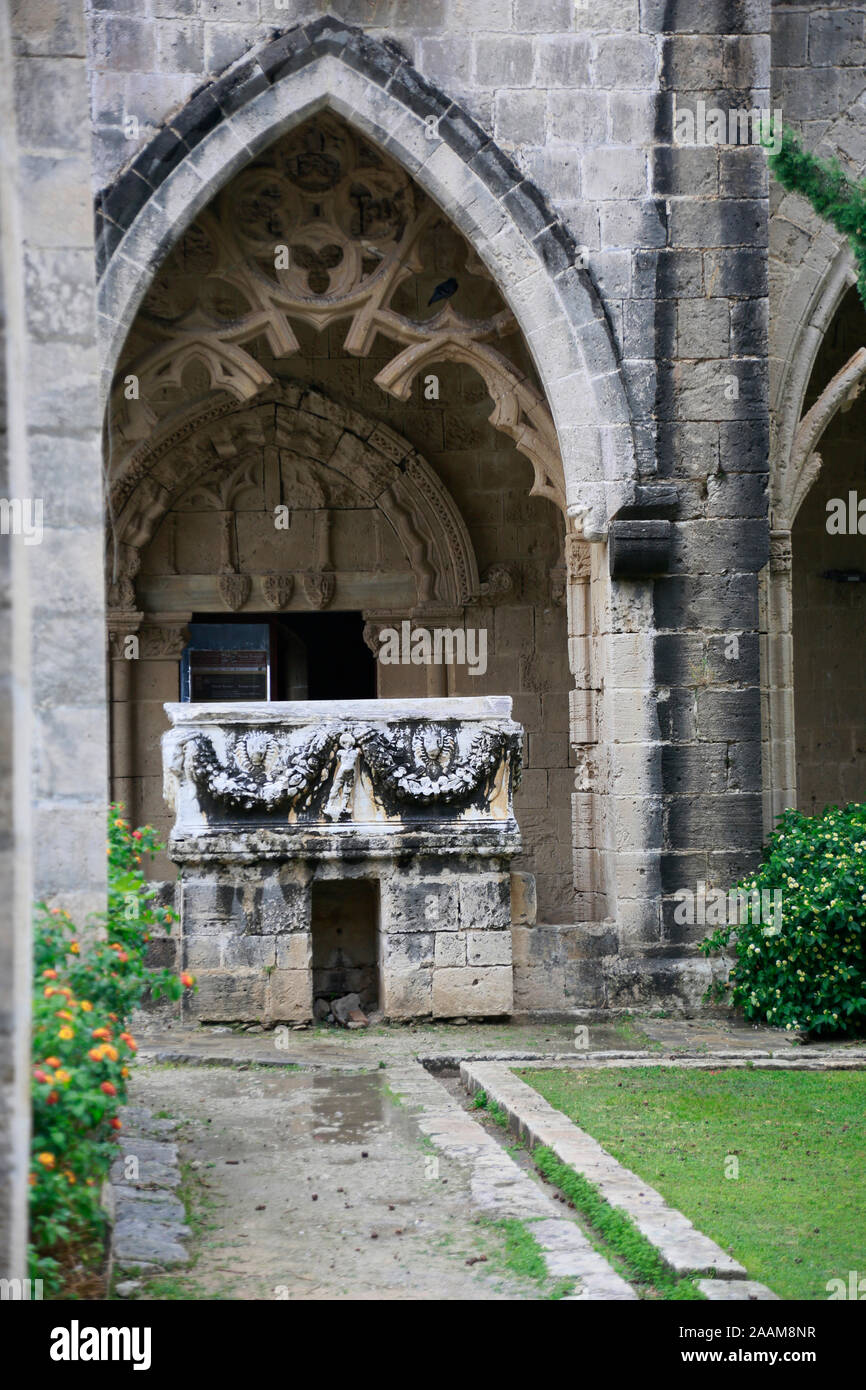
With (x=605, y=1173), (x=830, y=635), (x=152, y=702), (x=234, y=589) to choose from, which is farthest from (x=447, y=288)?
(x=605, y=1173)

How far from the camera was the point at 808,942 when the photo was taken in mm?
7418

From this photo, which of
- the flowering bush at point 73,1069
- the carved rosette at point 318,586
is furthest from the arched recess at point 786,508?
the flowering bush at point 73,1069

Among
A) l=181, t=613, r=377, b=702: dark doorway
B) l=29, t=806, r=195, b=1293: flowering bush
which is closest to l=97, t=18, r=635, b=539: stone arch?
l=181, t=613, r=377, b=702: dark doorway

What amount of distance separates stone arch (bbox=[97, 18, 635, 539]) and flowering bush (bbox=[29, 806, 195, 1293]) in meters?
4.62

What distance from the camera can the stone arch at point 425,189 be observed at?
779 cm

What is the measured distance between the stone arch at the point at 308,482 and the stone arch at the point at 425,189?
117 inches

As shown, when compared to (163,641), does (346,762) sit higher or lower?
lower

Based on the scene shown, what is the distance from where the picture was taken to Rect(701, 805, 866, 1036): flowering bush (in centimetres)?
738

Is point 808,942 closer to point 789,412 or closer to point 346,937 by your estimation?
point 346,937

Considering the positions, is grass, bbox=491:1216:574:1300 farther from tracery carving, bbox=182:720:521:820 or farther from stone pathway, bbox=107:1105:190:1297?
tracery carving, bbox=182:720:521:820

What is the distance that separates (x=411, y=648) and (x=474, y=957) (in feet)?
13.4

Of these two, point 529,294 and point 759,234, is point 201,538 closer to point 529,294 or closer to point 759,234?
point 529,294

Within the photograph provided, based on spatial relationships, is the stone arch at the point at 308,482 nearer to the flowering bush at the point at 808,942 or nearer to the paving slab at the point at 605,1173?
the flowering bush at the point at 808,942

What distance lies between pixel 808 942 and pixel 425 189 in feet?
13.8
